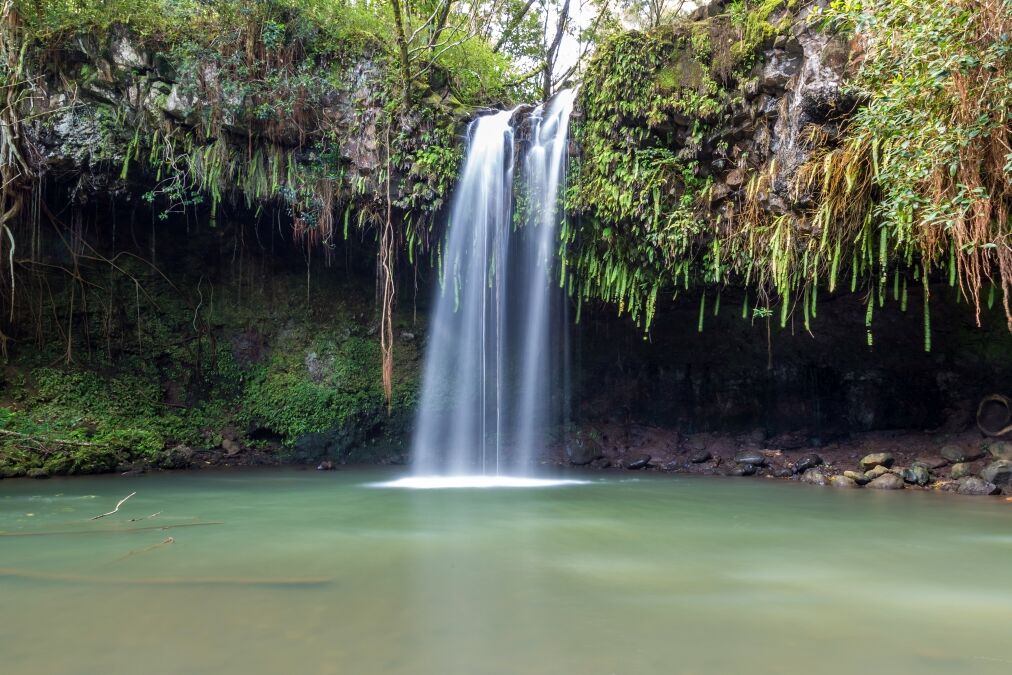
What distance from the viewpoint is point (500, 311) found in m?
10.7

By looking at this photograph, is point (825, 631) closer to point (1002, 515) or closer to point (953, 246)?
point (1002, 515)

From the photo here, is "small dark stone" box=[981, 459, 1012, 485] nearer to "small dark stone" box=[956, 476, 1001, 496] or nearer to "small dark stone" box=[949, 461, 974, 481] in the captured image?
"small dark stone" box=[956, 476, 1001, 496]

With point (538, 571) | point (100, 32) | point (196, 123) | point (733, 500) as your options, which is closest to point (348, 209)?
point (196, 123)

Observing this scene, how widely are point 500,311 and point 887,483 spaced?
5637 millimetres

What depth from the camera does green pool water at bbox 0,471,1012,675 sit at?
271cm

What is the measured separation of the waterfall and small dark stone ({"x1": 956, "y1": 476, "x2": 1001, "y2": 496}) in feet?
18.6

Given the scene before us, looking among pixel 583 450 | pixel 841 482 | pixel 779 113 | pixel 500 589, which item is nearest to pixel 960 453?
pixel 841 482

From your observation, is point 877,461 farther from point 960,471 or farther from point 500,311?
Result: point 500,311

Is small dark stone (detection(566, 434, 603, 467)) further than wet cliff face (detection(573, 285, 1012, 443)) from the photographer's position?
Yes

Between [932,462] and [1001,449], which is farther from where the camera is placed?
[932,462]

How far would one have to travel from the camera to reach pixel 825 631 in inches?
120

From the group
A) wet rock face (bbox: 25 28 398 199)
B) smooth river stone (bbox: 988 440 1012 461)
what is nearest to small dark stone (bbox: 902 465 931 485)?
smooth river stone (bbox: 988 440 1012 461)

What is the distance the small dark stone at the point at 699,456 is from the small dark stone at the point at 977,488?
3.74m

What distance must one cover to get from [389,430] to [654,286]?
519cm
